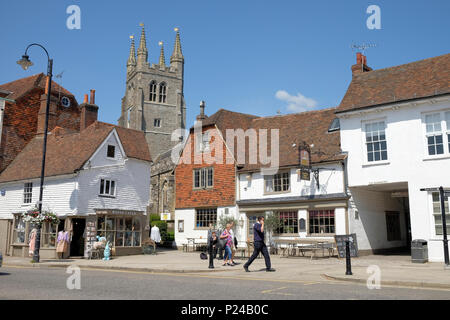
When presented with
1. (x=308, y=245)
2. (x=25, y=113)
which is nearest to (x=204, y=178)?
(x=308, y=245)

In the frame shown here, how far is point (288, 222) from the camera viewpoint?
83.3 feet

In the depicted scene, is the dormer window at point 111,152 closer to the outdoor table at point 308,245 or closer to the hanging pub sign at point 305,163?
the outdoor table at point 308,245

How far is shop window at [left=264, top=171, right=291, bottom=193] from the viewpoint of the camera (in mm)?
25766

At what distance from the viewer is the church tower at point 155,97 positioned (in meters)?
88.4

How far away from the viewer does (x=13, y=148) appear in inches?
1238

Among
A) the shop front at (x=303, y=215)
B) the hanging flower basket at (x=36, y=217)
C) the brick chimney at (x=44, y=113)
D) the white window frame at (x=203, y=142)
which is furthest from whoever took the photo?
the brick chimney at (x=44, y=113)

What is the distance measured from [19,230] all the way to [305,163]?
1837 cm

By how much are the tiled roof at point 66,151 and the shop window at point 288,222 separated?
1022 centimetres

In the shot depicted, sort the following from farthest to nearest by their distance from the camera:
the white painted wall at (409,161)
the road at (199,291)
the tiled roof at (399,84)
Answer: the tiled roof at (399,84), the white painted wall at (409,161), the road at (199,291)

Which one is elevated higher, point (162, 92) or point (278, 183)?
point (162, 92)

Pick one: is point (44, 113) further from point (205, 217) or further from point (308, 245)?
point (308, 245)

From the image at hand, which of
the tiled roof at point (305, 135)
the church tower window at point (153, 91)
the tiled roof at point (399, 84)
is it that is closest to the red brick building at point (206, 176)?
the tiled roof at point (305, 135)
